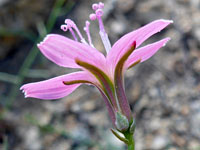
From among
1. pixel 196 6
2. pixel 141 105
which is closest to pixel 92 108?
pixel 141 105

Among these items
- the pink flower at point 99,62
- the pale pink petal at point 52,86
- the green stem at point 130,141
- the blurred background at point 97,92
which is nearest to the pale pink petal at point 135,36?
the pink flower at point 99,62

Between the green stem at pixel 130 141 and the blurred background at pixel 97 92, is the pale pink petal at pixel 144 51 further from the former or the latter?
the blurred background at pixel 97 92

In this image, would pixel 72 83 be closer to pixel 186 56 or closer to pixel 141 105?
pixel 141 105

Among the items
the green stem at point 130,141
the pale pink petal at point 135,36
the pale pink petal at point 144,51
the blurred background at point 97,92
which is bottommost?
the blurred background at point 97,92

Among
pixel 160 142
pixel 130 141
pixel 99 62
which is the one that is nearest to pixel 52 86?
pixel 99 62

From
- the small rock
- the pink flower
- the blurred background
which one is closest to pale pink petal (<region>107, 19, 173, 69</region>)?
the pink flower

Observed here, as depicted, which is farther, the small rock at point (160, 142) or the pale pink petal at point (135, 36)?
the small rock at point (160, 142)
